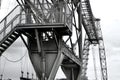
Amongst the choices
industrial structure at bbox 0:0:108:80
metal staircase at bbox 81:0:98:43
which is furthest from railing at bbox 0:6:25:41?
metal staircase at bbox 81:0:98:43

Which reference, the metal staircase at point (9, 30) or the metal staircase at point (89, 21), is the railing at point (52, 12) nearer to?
the metal staircase at point (9, 30)

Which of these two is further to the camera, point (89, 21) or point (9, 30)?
point (89, 21)

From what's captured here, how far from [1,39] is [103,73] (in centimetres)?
5997

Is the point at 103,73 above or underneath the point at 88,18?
underneath

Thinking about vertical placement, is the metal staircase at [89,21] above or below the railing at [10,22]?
above

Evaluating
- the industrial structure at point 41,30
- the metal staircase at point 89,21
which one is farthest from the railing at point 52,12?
→ the metal staircase at point 89,21

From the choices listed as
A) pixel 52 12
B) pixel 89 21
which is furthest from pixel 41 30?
pixel 89 21

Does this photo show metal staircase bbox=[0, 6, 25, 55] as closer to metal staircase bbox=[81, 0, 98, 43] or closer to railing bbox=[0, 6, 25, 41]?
railing bbox=[0, 6, 25, 41]

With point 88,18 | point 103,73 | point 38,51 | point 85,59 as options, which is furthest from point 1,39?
point 103,73

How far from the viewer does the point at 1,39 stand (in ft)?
76.3

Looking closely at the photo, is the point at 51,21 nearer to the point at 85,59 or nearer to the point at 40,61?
the point at 40,61

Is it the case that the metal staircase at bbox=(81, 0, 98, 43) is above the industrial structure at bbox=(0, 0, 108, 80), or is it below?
above

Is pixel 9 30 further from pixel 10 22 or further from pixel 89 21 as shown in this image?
pixel 89 21

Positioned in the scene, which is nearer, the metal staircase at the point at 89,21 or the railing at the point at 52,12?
the railing at the point at 52,12
